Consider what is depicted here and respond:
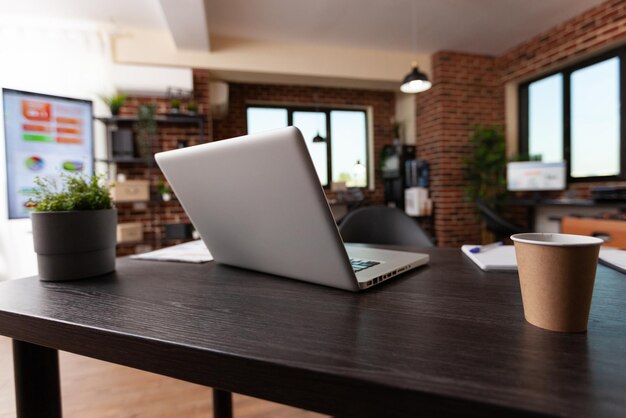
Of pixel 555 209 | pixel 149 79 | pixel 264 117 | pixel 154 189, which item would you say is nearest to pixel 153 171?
pixel 154 189

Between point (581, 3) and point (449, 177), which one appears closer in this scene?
point (581, 3)

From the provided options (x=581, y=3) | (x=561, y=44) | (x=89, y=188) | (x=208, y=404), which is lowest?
(x=208, y=404)

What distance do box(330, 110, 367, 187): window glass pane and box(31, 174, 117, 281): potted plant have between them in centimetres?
516

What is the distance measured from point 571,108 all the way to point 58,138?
17.8 feet

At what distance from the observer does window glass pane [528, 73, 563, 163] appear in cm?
426

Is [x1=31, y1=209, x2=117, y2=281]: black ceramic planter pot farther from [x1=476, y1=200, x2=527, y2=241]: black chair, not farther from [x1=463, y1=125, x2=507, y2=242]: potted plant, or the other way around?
[x1=463, y1=125, x2=507, y2=242]: potted plant

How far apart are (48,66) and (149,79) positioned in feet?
3.13

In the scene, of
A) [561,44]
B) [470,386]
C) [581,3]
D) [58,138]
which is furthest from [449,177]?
[470,386]

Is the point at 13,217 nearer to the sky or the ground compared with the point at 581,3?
nearer to the ground

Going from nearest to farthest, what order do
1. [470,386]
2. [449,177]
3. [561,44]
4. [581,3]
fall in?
1. [470,386]
2. [581,3]
3. [561,44]
4. [449,177]

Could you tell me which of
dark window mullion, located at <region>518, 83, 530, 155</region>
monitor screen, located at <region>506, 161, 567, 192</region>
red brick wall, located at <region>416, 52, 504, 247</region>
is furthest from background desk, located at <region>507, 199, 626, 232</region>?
dark window mullion, located at <region>518, 83, 530, 155</region>

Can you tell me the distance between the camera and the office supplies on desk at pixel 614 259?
0.71 m

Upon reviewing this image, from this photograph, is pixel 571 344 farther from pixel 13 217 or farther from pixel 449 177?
pixel 449 177

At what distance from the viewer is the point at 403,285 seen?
66 cm
